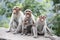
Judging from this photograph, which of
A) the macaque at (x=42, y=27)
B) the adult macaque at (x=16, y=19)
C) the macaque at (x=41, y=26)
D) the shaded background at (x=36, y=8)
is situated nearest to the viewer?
the macaque at (x=42, y=27)

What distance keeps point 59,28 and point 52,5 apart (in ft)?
4.88

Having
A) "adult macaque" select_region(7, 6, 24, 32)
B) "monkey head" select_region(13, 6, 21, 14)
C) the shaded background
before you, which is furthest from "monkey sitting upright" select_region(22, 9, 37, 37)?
the shaded background

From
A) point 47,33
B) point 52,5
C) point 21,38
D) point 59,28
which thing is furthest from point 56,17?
point 21,38

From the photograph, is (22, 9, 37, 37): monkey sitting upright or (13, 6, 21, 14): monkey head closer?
(22, 9, 37, 37): monkey sitting upright

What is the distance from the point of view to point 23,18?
7.91 metres

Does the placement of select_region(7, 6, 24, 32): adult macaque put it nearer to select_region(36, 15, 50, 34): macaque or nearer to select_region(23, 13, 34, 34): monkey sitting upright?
select_region(23, 13, 34, 34): monkey sitting upright

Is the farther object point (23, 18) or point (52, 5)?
point (52, 5)

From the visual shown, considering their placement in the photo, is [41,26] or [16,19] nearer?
[41,26]

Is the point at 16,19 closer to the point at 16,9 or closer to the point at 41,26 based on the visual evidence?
the point at 16,9

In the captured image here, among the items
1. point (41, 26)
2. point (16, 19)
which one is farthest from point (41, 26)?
point (16, 19)

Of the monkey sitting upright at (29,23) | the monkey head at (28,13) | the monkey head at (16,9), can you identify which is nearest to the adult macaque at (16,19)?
the monkey head at (16,9)

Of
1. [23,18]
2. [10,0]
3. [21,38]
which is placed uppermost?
[10,0]

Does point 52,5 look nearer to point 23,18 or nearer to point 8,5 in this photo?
point 8,5

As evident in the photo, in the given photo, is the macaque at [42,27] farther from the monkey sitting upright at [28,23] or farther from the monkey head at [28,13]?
the monkey head at [28,13]
